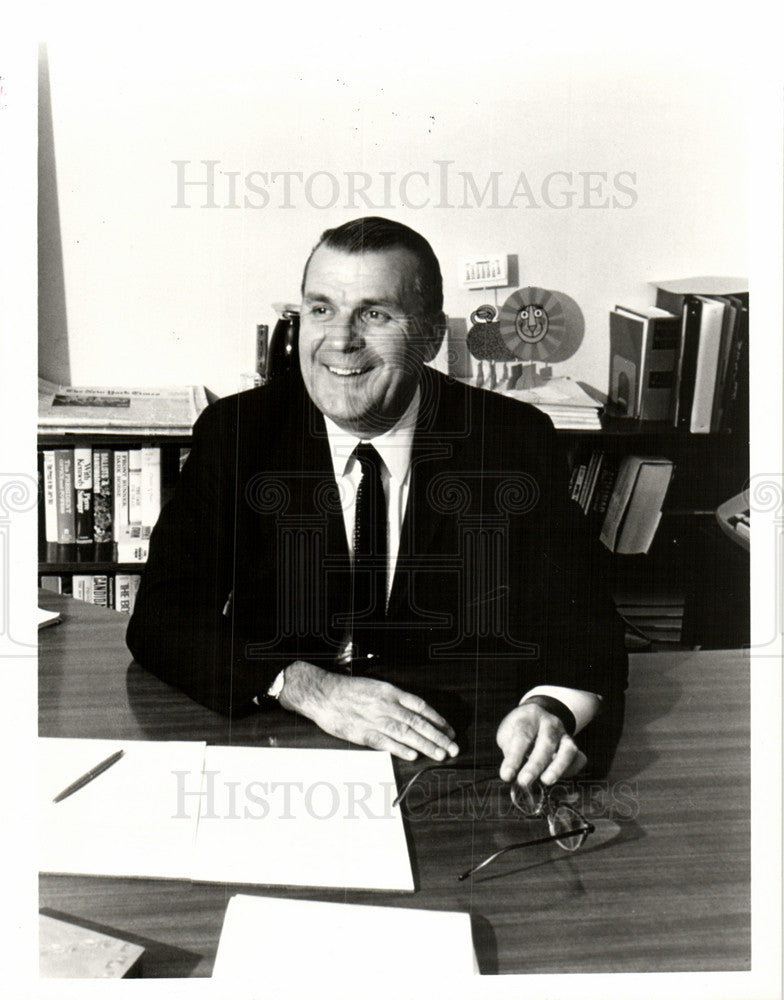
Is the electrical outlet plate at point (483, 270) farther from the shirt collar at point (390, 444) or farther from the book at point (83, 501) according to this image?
the book at point (83, 501)

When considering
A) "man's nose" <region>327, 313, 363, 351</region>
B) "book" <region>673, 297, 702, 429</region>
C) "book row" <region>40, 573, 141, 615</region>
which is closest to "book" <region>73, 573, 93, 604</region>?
"book row" <region>40, 573, 141, 615</region>

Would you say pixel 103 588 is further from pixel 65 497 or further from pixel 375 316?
pixel 375 316

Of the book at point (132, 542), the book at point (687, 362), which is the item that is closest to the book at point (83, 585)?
the book at point (132, 542)

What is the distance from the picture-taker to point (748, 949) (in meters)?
0.84

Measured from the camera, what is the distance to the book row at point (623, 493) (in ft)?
7.23

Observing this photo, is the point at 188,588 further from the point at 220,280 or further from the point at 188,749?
the point at 220,280

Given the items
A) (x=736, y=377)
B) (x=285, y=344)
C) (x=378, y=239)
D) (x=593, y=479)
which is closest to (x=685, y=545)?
(x=593, y=479)

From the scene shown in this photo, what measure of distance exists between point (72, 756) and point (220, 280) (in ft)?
3.94

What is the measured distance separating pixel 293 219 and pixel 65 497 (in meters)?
0.71

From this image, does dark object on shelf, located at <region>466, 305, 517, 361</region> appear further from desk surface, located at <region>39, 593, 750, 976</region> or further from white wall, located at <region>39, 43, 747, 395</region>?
desk surface, located at <region>39, 593, 750, 976</region>

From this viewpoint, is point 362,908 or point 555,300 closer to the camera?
point 362,908

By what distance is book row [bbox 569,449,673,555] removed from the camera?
2.20m

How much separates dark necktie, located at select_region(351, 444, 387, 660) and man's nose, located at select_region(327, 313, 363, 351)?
171mm

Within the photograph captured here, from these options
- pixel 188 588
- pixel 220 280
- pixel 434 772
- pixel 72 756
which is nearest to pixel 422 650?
pixel 188 588
